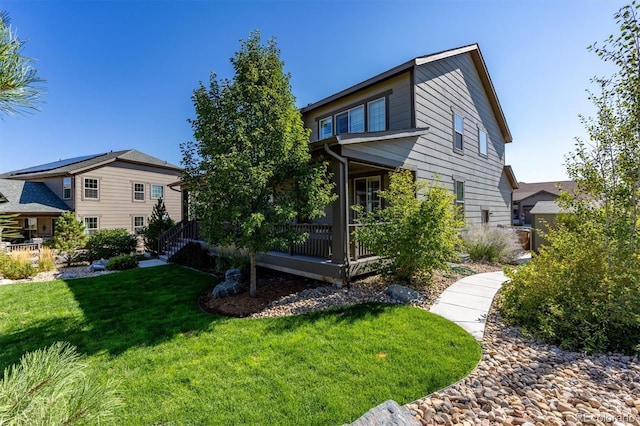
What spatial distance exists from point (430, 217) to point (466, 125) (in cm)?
909

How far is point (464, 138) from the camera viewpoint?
13.1 meters

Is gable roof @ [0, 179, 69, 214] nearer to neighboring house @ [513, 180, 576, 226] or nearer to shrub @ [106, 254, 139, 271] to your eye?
shrub @ [106, 254, 139, 271]

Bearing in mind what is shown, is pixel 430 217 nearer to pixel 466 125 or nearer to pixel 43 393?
pixel 43 393

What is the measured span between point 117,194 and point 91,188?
1534 millimetres

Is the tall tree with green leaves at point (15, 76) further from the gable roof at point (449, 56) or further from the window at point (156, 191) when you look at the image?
the window at point (156, 191)

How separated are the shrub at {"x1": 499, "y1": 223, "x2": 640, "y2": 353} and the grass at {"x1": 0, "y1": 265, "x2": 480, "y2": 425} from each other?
1.49m

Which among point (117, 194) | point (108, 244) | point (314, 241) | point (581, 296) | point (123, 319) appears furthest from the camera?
point (117, 194)

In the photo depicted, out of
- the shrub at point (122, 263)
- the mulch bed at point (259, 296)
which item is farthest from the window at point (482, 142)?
the shrub at point (122, 263)

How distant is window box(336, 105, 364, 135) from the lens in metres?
11.2

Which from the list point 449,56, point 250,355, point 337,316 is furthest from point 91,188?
point 449,56

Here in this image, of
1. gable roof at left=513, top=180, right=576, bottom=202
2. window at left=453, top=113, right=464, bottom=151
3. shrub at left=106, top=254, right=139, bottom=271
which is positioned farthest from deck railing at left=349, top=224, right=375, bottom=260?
gable roof at left=513, top=180, right=576, bottom=202

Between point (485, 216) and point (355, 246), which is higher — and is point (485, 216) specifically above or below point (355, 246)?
above

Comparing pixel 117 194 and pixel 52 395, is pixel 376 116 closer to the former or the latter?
pixel 52 395

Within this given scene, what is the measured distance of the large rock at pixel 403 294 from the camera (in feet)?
20.1
